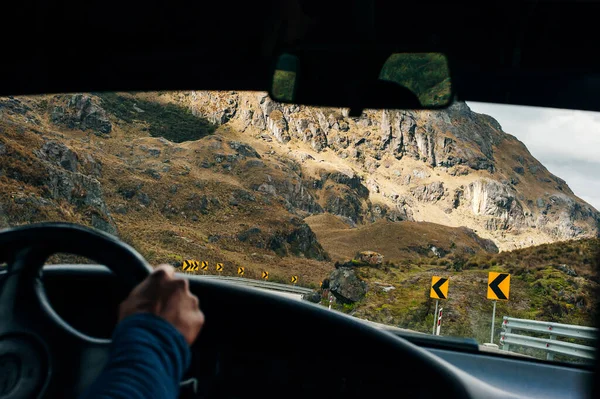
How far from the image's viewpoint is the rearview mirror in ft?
Answer: 9.07

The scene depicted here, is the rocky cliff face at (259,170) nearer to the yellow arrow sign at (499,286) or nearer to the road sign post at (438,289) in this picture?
the yellow arrow sign at (499,286)

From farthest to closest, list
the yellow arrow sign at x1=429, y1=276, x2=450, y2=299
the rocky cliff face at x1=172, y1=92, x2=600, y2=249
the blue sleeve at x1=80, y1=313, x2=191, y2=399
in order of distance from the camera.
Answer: the rocky cliff face at x1=172, y1=92, x2=600, y2=249, the yellow arrow sign at x1=429, y1=276, x2=450, y2=299, the blue sleeve at x1=80, y1=313, x2=191, y2=399

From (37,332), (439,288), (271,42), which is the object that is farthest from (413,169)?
(37,332)

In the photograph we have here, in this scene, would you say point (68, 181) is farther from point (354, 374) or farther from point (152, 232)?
point (354, 374)

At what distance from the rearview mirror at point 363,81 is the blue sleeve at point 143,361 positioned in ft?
6.94

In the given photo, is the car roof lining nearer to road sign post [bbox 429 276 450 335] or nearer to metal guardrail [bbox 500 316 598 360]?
metal guardrail [bbox 500 316 598 360]

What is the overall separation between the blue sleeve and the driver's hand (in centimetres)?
2

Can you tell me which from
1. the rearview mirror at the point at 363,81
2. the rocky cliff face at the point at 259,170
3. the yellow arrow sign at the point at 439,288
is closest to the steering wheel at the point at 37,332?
the rearview mirror at the point at 363,81

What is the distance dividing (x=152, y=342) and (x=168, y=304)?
3.8 inches

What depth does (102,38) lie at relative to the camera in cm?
399

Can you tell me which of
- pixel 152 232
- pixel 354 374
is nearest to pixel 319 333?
pixel 354 374

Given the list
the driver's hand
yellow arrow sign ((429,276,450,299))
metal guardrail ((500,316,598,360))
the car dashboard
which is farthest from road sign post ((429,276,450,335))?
the driver's hand

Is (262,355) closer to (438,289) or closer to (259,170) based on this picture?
(438,289)

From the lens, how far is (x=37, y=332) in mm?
1653
